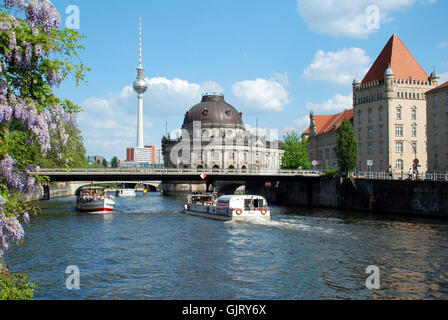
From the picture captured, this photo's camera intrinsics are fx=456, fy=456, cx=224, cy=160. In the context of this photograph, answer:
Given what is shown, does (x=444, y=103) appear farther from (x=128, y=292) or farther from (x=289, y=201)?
(x=128, y=292)

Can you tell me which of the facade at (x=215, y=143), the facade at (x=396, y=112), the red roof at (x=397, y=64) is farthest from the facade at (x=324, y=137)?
the facade at (x=215, y=143)

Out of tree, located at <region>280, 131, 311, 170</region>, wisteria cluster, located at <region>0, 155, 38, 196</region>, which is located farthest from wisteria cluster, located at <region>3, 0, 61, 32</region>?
tree, located at <region>280, 131, 311, 170</region>

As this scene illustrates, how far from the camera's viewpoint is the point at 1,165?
1279 centimetres

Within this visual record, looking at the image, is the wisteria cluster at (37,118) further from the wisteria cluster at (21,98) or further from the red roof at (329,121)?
the red roof at (329,121)

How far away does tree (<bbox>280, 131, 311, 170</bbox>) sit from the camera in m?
107

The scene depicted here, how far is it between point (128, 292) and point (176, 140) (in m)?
162

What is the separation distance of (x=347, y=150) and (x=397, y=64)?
1001 inches

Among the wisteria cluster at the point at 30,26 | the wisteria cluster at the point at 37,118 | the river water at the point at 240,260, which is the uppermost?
the wisteria cluster at the point at 30,26

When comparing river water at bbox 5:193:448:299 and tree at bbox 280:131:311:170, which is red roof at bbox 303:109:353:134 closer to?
tree at bbox 280:131:311:170

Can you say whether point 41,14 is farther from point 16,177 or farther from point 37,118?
point 16,177

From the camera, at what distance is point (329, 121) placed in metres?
124

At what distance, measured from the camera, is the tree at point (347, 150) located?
239ft

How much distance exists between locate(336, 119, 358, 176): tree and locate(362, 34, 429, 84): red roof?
19379mm
